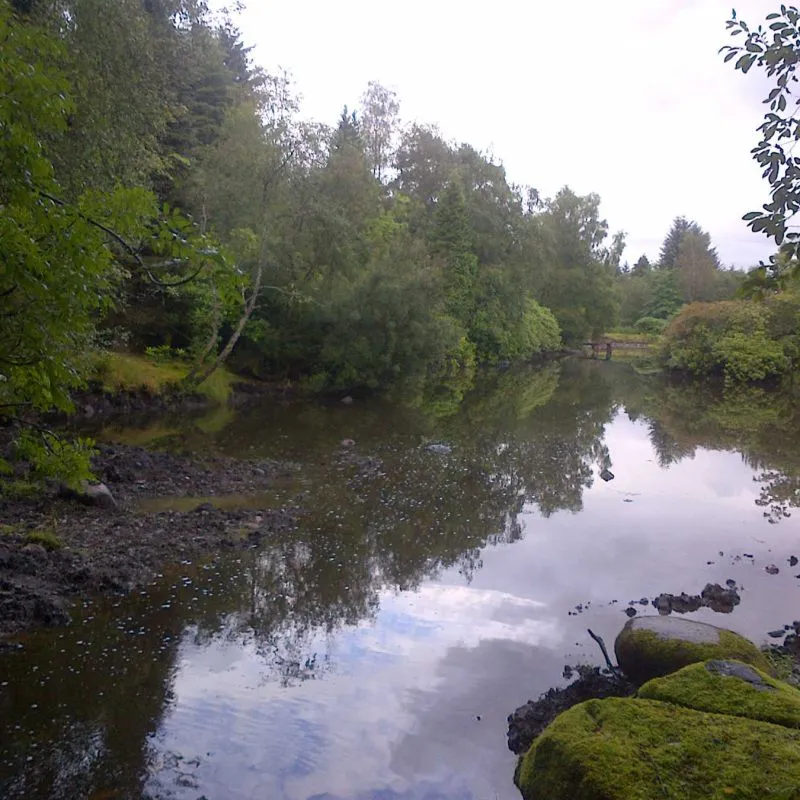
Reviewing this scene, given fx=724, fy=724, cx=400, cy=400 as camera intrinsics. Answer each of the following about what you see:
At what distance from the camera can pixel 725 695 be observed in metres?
5.45

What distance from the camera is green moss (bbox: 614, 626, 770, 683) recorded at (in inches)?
264

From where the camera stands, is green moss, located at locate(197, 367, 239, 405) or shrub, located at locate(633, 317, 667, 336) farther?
shrub, located at locate(633, 317, 667, 336)

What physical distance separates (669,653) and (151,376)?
23213mm

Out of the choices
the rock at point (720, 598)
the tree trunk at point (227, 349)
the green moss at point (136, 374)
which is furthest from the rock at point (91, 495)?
the tree trunk at point (227, 349)

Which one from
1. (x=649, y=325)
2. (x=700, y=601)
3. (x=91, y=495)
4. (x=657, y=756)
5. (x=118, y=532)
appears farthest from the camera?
(x=649, y=325)

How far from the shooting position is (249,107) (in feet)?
108

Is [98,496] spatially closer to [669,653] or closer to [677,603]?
[677,603]

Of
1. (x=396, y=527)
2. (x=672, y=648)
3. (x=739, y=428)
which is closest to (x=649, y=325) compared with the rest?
(x=739, y=428)

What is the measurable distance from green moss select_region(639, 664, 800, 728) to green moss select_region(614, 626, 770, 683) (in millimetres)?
826

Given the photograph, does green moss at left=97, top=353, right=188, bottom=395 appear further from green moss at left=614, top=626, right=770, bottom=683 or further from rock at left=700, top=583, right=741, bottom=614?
green moss at left=614, top=626, right=770, bottom=683

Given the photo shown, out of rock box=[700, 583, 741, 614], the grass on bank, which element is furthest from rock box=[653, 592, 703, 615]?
the grass on bank

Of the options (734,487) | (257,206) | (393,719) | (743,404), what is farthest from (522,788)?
(743,404)

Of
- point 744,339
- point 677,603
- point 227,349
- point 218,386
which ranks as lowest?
→ point 677,603

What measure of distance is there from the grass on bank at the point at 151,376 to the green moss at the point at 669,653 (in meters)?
19.7
